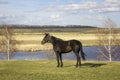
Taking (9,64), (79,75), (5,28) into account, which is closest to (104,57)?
(5,28)

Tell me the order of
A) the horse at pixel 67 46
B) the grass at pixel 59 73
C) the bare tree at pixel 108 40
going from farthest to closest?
the bare tree at pixel 108 40, the horse at pixel 67 46, the grass at pixel 59 73

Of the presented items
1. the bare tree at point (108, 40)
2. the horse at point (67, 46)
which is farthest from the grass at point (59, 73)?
the bare tree at point (108, 40)

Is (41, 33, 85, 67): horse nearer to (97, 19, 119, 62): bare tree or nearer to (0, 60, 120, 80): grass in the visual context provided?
(0, 60, 120, 80): grass

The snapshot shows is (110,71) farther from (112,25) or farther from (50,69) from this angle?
(112,25)

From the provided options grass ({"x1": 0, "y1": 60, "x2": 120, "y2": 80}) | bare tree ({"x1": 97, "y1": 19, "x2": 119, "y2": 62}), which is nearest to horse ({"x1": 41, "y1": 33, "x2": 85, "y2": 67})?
grass ({"x1": 0, "y1": 60, "x2": 120, "y2": 80})

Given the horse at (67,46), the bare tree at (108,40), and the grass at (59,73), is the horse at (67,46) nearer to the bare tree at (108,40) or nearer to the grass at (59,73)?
the grass at (59,73)

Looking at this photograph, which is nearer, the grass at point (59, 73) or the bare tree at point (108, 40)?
Answer: the grass at point (59, 73)

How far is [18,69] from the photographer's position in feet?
72.1

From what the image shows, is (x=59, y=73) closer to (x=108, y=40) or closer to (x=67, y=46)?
(x=67, y=46)

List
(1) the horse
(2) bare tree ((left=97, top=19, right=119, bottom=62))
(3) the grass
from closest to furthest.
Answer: (3) the grass → (1) the horse → (2) bare tree ((left=97, top=19, right=119, bottom=62))

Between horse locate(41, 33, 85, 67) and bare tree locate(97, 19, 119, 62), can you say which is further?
bare tree locate(97, 19, 119, 62)

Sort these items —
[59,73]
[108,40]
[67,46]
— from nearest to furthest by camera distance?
[59,73]
[67,46]
[108,40]

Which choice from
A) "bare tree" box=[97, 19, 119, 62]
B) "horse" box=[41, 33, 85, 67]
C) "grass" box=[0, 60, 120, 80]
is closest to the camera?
"grass" box=[0, 60, 120, 80]

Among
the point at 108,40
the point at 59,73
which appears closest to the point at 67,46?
the point at 59,73
